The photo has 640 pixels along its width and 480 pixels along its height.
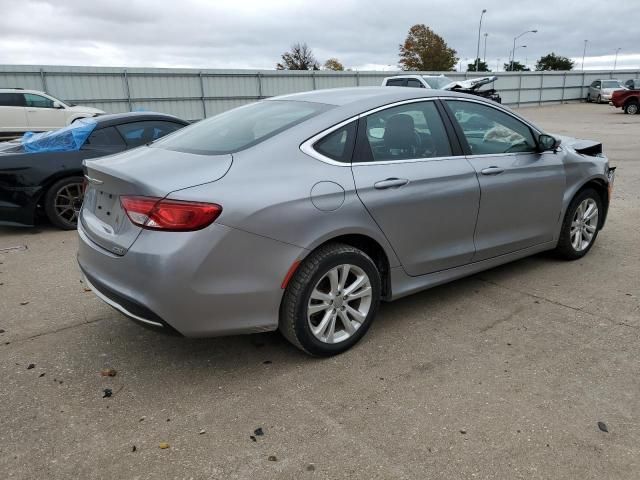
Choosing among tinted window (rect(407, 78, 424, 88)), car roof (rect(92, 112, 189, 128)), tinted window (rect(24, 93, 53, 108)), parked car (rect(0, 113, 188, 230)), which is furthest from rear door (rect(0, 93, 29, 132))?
tinted window (rect(407, 78, 424, 88))

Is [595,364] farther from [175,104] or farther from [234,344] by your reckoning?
[175,104]

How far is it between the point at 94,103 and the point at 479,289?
17.7m

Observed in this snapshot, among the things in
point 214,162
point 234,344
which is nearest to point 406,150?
point 214,162

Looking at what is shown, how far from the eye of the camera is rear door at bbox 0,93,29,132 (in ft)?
47.9

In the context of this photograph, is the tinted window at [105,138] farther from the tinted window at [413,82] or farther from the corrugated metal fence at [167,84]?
the corrugated metal fence at [167,84]

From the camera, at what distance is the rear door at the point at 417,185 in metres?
3.24

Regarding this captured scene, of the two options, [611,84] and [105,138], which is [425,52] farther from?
[105,138]

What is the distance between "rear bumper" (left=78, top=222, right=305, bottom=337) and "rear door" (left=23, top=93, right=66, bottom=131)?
1428cm

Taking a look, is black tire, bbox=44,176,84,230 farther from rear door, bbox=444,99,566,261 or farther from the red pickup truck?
the red pickup truck

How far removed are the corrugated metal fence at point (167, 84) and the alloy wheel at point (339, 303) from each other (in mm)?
17759

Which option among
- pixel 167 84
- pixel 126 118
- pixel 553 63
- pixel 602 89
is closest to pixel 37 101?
pixel 167 84

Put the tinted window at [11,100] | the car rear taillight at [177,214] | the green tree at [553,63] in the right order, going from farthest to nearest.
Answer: the green tree at [553,63]
the tinted window at [11,100]
the car rear taillight at [177,214]

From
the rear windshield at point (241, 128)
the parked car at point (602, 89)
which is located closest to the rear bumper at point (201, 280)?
the rear windshield at point (241, 128)

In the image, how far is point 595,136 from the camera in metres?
17.2
